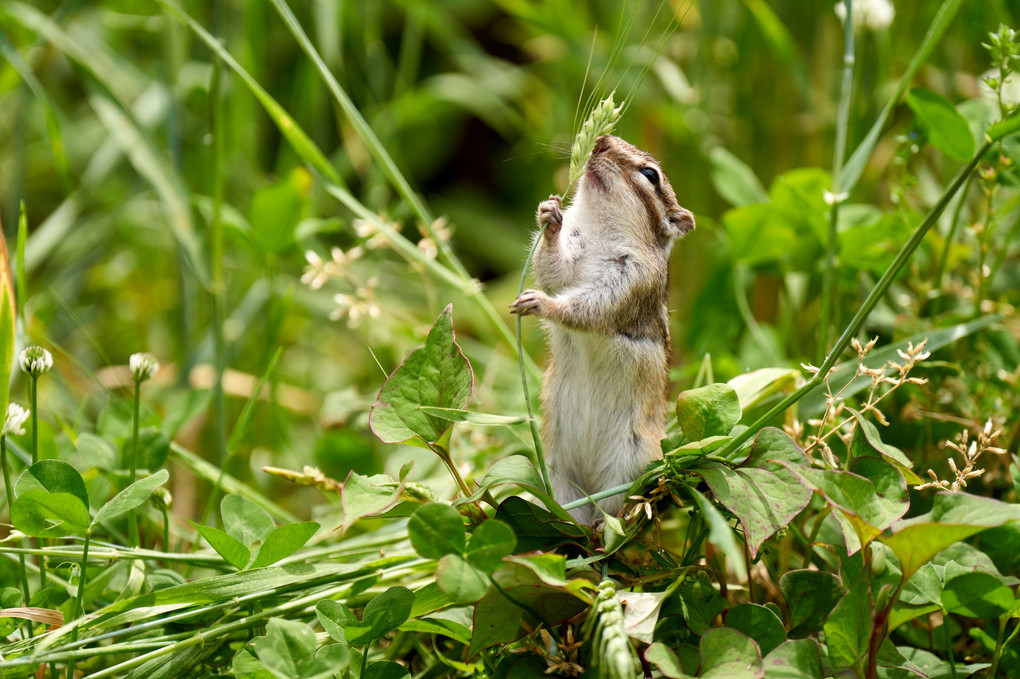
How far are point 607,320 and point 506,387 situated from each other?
3.60ft

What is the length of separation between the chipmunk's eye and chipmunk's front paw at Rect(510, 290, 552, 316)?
462 mm

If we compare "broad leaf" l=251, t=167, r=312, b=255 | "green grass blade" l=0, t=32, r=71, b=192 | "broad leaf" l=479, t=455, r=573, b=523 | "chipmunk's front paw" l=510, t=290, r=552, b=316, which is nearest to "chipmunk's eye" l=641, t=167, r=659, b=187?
"chipmunk's front paw" l=510, t=290, r=552, b=316

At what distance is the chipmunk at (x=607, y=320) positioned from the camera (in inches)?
64.9

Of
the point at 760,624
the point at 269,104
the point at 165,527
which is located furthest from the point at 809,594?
the point at 269,104

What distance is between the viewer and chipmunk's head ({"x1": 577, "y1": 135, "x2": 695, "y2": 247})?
1.79 m

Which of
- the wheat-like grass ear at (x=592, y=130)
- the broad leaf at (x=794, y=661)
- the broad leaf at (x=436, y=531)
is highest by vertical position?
the wheat-like grass ear at (x=592, y=130)

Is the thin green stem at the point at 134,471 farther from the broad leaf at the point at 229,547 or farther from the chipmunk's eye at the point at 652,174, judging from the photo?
the chipmunk's eye at the point at 652,174

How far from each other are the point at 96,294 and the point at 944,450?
3.23m

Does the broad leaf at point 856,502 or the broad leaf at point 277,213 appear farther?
the broad leaf at point 277,213

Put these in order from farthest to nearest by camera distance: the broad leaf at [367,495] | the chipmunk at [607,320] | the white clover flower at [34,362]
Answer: the chipmunk at [607,320]
the white clover flower at [34,362]
the broad leaf at [367,495]

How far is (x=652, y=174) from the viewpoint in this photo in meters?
1.85

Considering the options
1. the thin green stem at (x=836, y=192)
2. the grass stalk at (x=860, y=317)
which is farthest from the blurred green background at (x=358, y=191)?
the grass stalk at (x=860, y=317)

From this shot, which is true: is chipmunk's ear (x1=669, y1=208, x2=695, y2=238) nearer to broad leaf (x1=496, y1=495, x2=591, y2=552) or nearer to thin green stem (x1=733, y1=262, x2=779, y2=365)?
thin green stem (x1=733, y1=262, x2=779, y2=365)

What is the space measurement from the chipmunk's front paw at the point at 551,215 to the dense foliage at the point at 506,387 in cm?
21
